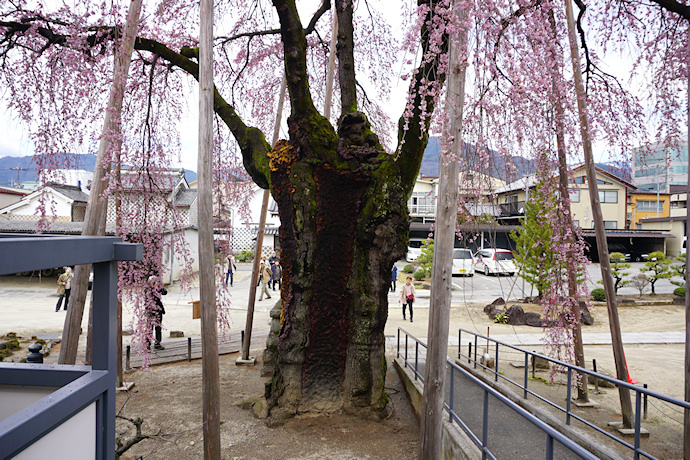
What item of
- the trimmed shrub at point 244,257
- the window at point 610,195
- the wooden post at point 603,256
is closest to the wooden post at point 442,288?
the wooden post at point 603,256

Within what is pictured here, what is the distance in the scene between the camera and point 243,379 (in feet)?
24.1

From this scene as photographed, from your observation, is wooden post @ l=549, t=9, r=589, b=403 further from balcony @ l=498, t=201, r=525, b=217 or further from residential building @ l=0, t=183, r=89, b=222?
residential building @ l=0, t=183, r=89, b=222

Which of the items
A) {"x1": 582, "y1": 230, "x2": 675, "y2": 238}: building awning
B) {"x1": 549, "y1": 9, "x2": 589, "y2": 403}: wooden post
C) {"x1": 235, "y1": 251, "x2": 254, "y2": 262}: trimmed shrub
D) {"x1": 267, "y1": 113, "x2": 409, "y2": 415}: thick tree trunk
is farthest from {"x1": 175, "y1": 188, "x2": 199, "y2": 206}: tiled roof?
{"x1": 582, "y1": 230, "x2": 675, "y2": 238}: building awning

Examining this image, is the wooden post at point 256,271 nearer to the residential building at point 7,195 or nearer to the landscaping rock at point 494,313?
the landscaping rock at point 494,313

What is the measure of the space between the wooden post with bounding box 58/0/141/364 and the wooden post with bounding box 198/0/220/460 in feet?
3.33

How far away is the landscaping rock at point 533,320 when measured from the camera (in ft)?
43.5

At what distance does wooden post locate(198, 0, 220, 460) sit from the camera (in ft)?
11.8

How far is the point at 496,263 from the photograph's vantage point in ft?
12.8

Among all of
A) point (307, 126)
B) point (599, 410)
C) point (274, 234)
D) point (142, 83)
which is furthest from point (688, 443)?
point (274, 234)

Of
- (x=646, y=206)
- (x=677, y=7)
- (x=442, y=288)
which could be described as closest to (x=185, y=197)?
(x=442, y=288)

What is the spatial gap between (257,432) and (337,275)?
7.24 ft

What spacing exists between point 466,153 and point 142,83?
5406 mm

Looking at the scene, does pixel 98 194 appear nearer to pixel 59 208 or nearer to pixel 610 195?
pixel 59 208

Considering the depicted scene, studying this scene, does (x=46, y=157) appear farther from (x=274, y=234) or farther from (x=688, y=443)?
(x=274, y=234)
